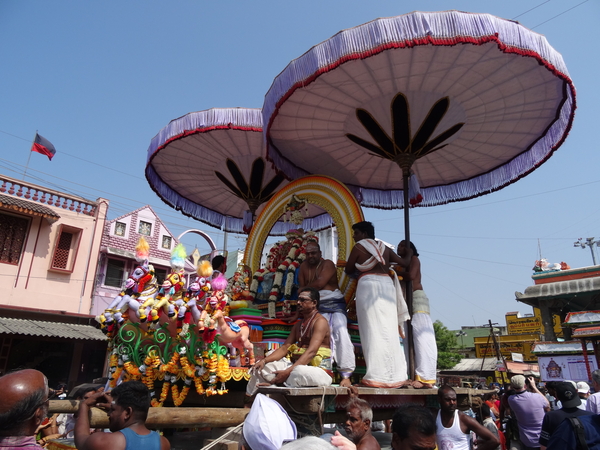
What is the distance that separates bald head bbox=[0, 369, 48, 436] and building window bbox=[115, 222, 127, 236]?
66.1ft

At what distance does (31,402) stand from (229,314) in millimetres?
4562

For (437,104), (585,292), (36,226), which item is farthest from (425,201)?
(585,292)

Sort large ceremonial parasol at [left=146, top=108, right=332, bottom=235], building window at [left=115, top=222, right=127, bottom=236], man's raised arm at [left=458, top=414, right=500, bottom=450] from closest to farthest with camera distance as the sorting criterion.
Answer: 1. man's raised arm at [left=458, top=414, right=500, bottom=450]
2. large ceremonial parasol at [left=146, top=108, right=332, bottom=235]
3. building window at [left=115, top=222, right=127, bottom=236]

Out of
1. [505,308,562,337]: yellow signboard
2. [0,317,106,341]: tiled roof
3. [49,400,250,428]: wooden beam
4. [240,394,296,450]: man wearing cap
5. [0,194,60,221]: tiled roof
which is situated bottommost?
[49,400,250,428]: wooden beam

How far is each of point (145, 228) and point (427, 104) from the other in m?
18.5

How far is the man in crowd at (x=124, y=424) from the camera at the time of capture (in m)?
2.48

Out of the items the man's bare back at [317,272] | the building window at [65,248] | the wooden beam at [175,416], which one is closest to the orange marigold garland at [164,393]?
the wooden beam at [175,416]

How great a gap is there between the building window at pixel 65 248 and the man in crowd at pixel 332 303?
15061mm


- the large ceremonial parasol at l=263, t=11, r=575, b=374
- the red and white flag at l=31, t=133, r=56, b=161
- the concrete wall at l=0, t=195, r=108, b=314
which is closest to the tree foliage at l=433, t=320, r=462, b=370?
the concrete wall at l=0, t=195, r=108, b=314

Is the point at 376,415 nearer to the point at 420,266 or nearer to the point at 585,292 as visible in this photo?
the point at 420,266

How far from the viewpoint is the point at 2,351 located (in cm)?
1581

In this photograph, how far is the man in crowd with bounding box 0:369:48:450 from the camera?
1740mm

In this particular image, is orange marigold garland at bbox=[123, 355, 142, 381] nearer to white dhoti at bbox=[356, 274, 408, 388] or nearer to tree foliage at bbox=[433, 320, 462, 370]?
white dhoti at bbox=[356, 274, 408, 388]

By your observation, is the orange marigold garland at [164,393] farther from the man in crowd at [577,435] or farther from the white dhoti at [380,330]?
the man in crowd at [577,435]
